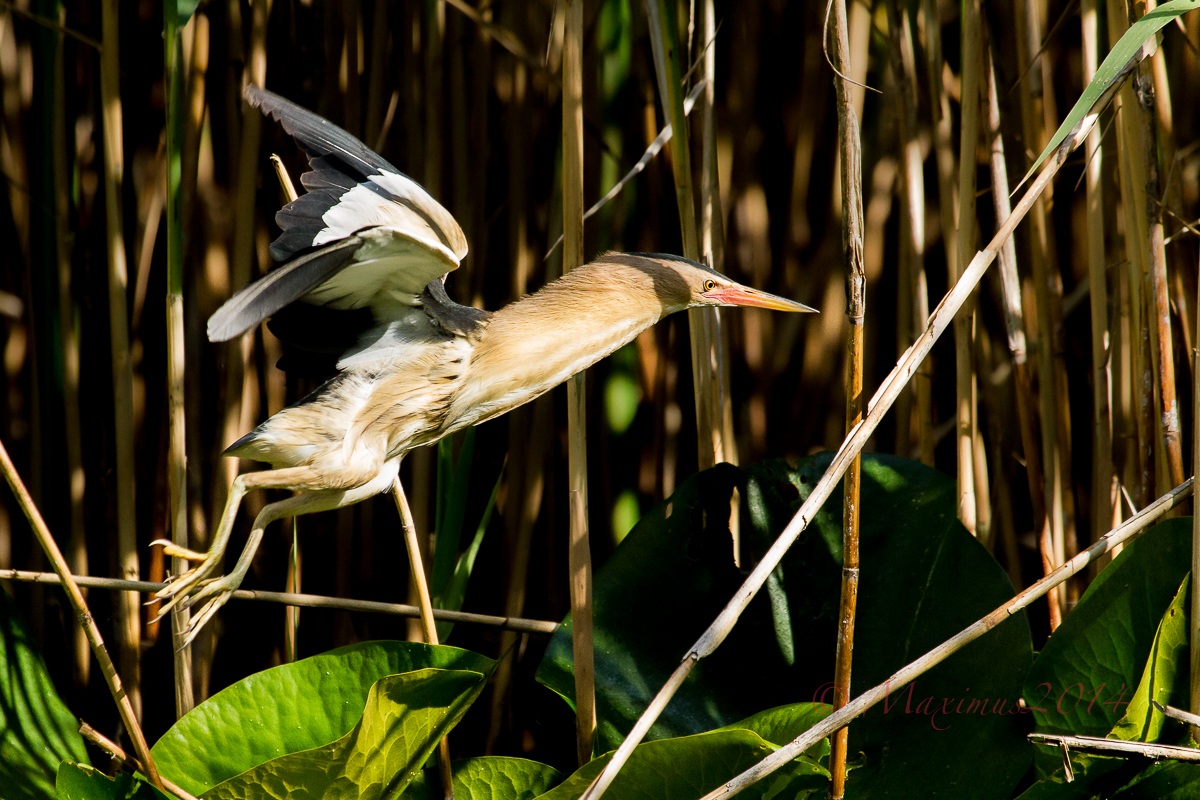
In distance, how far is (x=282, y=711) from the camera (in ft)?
→ 3.86

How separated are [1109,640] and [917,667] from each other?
12.6 inches

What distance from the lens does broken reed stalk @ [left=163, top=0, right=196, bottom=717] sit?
3.76 feet

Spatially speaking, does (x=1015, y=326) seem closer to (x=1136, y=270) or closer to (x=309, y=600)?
(x=1136, y=270)

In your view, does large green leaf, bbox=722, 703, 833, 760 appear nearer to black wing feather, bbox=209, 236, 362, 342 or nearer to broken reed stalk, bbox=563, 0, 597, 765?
broken reed stalk, bbox=563, 0, 597, 765

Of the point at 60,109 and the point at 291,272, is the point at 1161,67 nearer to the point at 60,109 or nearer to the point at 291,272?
the point at 291,272

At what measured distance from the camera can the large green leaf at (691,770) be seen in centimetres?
102

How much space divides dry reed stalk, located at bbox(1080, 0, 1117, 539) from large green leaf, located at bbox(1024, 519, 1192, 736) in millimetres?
229

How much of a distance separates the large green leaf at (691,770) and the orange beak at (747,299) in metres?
0.49

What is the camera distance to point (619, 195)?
1.51 metres

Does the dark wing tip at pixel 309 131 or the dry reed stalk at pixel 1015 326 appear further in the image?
the dry reed stalk at pixel 1015 326

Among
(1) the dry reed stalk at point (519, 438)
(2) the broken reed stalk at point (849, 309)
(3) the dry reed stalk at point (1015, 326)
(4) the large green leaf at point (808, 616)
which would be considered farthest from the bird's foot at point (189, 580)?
(3) the dry reed stalk at point (1015, 326)

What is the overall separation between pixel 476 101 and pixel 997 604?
94 centimetres

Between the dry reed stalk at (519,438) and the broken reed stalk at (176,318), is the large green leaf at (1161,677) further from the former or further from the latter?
the broken reed stalk at (176,318)

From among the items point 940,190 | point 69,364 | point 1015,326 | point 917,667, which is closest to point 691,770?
point 917,667
